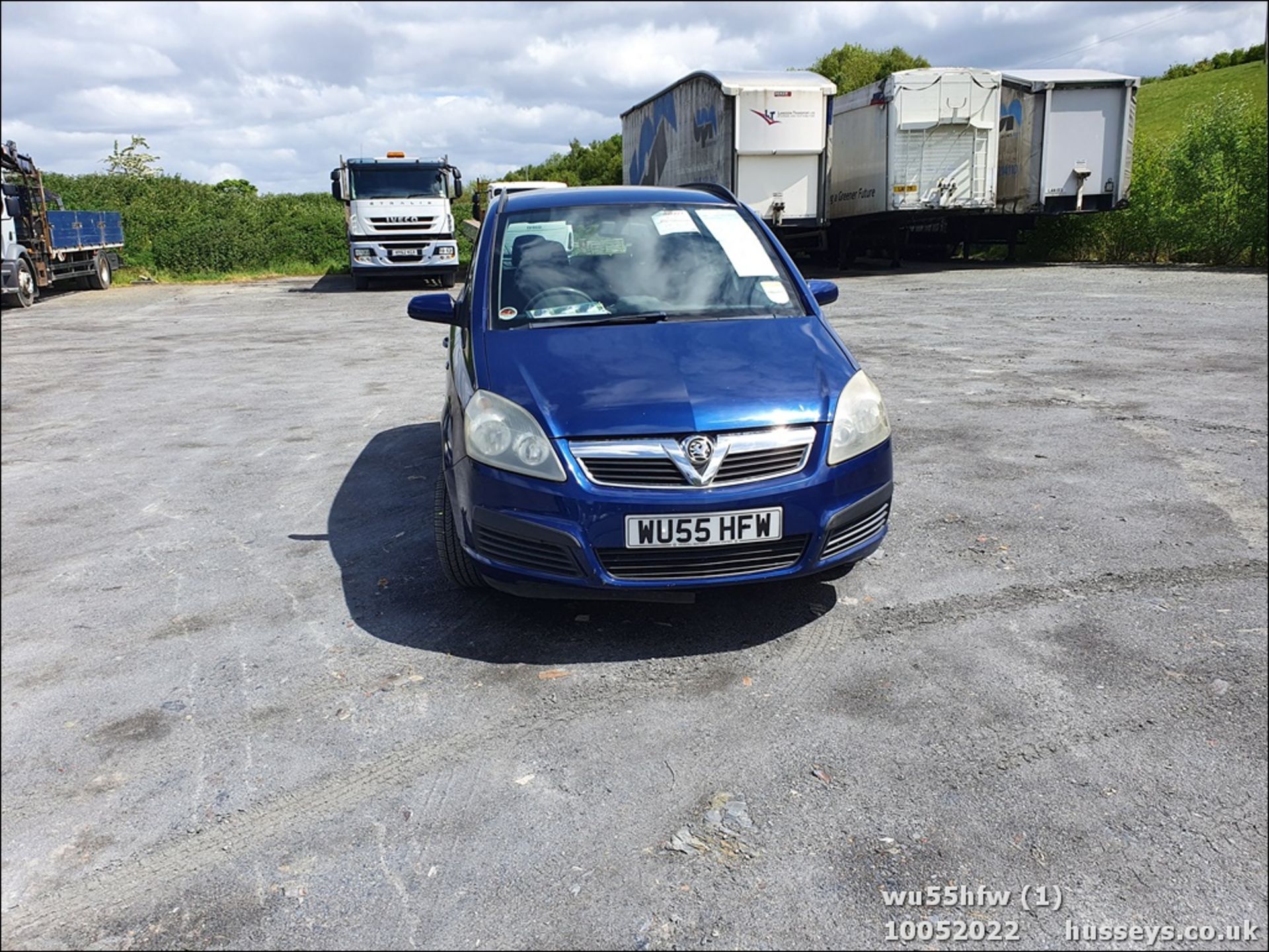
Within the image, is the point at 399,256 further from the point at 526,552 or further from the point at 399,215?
the point at 526,552

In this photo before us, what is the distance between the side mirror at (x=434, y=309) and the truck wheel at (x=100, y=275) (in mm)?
20251

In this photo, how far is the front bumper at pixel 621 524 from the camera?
332cm

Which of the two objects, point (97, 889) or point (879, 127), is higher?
point (879, 127)

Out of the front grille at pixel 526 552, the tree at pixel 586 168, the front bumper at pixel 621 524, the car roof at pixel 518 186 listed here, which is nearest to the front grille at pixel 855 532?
the front bumper at pixel 621 524

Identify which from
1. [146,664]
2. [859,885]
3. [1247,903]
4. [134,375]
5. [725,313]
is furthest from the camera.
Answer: [134,375]

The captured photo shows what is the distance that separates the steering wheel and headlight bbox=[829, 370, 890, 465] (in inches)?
49.3

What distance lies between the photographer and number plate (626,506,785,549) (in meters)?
3.31

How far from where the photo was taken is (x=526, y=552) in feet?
11.3

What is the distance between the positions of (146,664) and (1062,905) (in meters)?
2.91

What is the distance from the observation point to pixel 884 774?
108 inches

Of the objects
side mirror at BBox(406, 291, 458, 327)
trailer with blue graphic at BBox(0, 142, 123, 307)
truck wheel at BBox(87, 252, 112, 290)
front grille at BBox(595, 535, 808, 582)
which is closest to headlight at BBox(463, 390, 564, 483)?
front grille at BBox(595, 535, 808, 582)

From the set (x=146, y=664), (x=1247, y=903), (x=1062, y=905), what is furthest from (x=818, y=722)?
(x=146, y=664)

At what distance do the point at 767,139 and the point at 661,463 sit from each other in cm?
1735

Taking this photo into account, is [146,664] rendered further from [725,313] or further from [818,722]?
[725,313]
